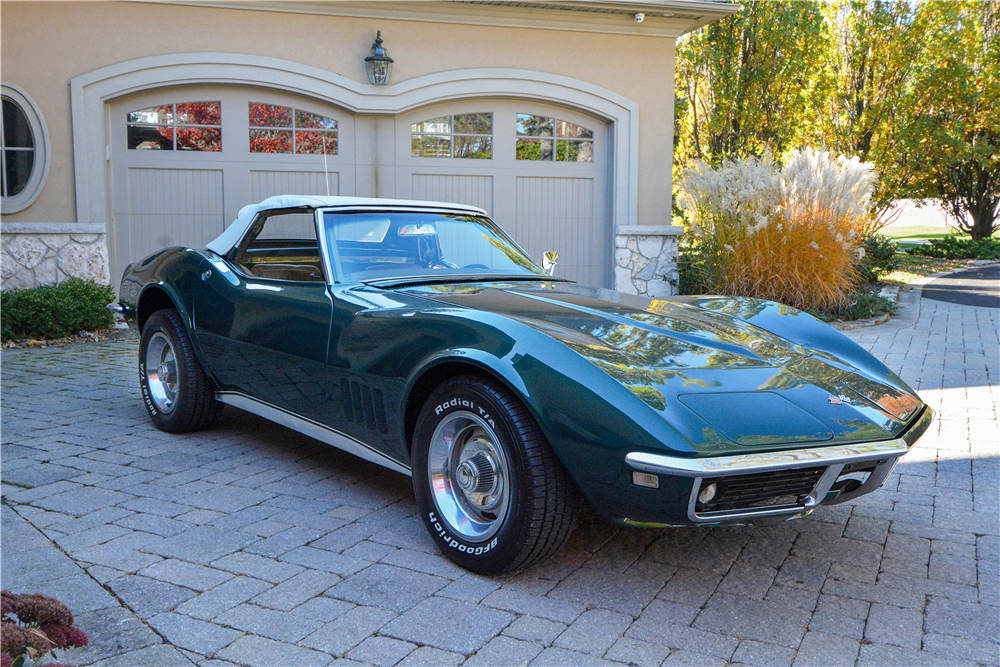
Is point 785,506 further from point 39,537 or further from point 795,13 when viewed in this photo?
point 795,13

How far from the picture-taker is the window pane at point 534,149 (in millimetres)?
10180

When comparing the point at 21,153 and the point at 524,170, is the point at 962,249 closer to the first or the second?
the point at 524,170

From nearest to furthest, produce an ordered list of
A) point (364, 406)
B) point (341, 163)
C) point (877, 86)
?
point (364, 406) → point (341, 163) → point (877, 86)

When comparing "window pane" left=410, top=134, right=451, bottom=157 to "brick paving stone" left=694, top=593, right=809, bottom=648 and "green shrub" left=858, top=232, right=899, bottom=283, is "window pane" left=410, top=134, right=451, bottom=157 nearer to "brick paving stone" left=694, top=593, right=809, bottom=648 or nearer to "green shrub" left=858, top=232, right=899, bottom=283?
"green shrub" left=858, top=232, right=899, bottom=283

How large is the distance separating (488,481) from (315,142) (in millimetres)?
7409

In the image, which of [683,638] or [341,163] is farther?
[341,163]

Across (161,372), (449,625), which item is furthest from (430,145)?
(449,625)

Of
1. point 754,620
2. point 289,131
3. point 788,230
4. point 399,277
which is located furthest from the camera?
point 289,131

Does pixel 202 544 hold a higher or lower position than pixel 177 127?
lower

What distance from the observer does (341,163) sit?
955cm

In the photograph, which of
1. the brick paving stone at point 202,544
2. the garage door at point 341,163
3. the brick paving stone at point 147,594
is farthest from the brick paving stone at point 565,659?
the garage door at point 341,163

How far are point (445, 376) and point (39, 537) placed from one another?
1.72 m

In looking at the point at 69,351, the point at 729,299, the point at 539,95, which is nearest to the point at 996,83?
the point at 539,95

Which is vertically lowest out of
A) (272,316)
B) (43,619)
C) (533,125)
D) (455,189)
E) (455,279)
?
(43,619)
